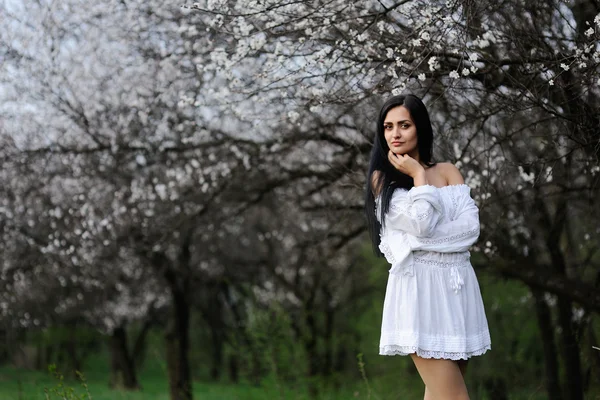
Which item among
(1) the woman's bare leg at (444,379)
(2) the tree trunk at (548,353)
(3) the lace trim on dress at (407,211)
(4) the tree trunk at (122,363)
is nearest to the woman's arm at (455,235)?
(3) the lace trim on dress at (407,211)

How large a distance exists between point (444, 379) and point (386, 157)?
105 centimetres

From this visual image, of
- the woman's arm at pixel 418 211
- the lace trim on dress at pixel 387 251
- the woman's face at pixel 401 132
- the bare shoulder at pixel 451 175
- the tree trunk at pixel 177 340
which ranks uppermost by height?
the woman's face at pixel 401 132

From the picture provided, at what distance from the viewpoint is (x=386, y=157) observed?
3.62m

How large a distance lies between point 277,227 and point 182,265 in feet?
9.83

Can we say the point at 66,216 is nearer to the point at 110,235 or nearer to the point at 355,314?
the point at 110,235

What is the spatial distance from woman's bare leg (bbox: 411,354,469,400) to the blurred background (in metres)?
1.67

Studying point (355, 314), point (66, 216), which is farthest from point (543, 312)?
point (355, 314)

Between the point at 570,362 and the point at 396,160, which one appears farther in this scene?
the point at 570,362

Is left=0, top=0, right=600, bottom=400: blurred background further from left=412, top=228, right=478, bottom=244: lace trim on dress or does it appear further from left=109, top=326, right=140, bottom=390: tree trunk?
left=109, top=326, right=140, bottom=390: tree trunk

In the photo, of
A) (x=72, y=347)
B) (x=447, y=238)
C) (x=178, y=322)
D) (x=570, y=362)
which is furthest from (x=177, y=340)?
(x=72, y=347)

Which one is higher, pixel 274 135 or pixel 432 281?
pixel 274 135

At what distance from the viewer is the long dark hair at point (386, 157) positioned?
11.6ft

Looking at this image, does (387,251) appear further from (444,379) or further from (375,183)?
(444,379)

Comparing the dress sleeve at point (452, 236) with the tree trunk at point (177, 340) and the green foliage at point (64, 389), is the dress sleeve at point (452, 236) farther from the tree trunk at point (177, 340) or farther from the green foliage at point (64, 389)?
the tree trunk at point (177, 340)
